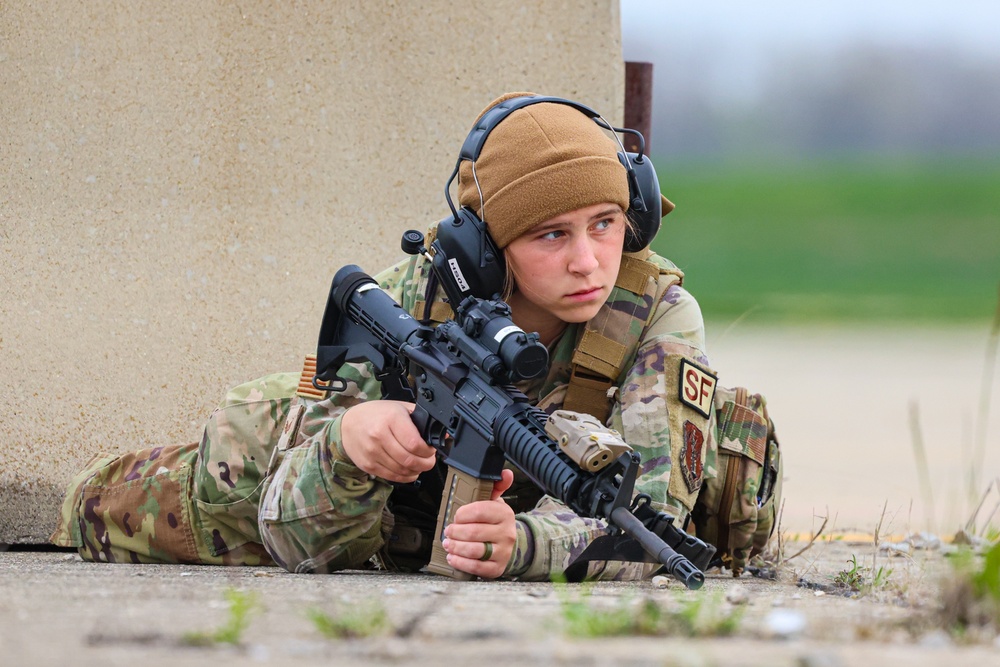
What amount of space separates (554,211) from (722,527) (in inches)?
44.0

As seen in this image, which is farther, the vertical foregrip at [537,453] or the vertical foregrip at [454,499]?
the vertical foregrip at [454,499]

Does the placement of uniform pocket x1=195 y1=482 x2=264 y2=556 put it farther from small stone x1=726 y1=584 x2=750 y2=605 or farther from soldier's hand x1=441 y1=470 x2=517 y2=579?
small stone x1=726 y1=584 x2=750 y2=605

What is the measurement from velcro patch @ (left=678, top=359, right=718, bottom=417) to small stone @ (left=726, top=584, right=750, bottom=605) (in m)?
0.48

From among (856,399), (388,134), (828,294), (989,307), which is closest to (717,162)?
(828,294)

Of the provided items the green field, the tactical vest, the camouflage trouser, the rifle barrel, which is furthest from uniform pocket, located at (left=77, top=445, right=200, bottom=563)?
the green field

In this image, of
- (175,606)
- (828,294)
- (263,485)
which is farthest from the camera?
(828,294)

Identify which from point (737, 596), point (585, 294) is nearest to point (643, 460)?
point (585, 294)

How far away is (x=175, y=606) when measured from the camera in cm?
226

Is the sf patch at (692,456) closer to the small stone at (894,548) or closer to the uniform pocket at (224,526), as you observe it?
the small stone at (894,548)

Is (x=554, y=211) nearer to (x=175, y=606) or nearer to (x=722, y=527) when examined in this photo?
(x=722, y=527)

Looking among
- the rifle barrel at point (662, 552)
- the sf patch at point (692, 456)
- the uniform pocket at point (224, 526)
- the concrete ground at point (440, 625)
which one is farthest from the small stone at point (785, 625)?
the uniform pocket at point (224, 526)

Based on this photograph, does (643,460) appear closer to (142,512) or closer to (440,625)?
(440,625)

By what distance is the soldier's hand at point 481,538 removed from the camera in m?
2.94

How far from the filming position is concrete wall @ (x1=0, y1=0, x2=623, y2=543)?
460 cm
